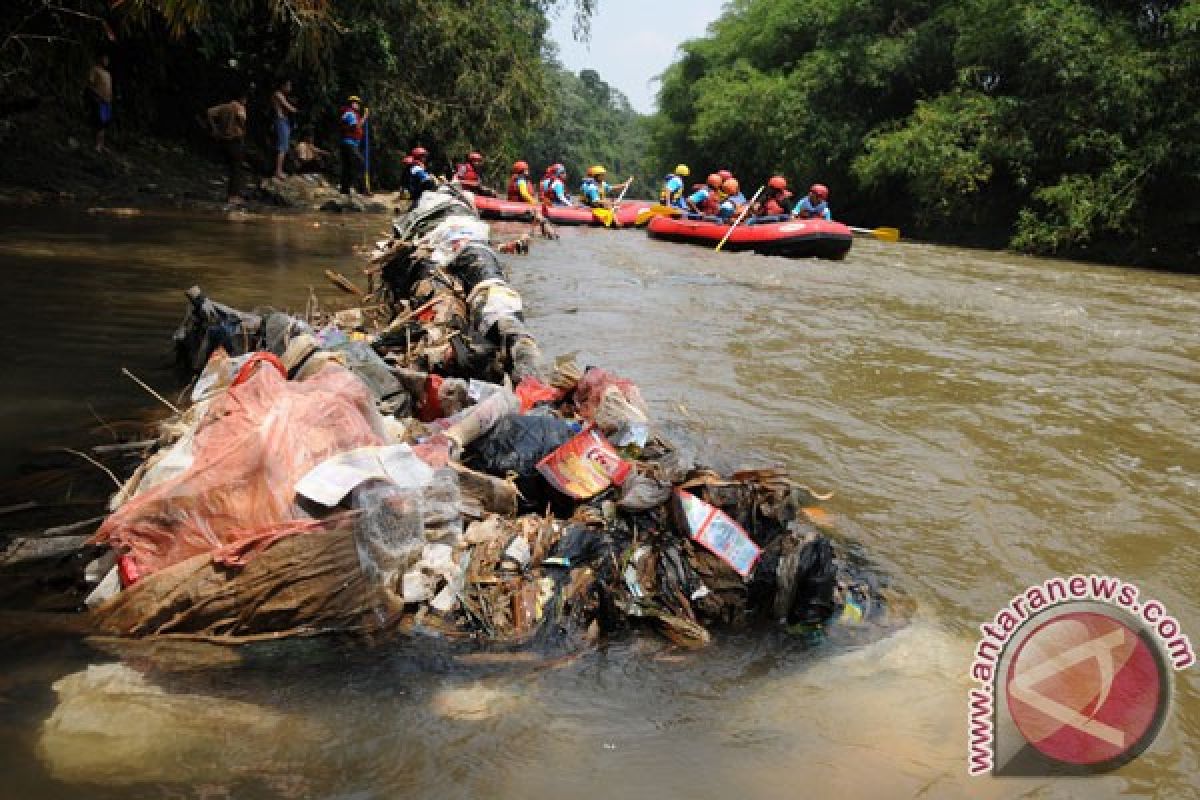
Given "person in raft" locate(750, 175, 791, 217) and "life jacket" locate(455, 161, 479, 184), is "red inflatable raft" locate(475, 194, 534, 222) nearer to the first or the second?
"life jacket" locate(455, 161, 479, 184)

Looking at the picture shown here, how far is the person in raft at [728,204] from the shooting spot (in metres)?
16.3

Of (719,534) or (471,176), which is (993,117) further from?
(719,534)

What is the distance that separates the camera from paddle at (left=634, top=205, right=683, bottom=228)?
17469 millimetres

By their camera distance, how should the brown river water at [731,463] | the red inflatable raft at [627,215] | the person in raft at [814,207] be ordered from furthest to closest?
1. the red inflatable raft at [627,215]
2. the person in raft at [814,207]
3. the brown river water at [731,463]

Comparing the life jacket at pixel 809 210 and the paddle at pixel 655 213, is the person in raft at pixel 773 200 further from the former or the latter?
the paddle at pixel 655 213

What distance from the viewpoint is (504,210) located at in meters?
16.8

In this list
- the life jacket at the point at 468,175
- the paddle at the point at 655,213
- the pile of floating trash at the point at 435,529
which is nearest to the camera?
the pile of floating trash at the point at 435,529

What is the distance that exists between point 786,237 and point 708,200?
13.8 ft

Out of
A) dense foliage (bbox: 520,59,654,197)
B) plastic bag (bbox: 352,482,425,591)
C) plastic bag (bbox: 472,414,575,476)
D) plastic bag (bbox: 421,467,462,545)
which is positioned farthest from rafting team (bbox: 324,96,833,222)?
dense foliage (bbox: 520,59,654,197)

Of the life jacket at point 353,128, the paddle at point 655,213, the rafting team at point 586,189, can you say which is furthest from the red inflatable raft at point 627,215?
the life jacket at point 353,128

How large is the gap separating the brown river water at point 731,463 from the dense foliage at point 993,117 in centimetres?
872

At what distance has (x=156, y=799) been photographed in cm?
181

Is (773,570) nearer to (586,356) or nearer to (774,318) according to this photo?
(586,356)

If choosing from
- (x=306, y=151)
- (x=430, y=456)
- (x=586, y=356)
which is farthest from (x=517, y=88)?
(x=430, y=456)
